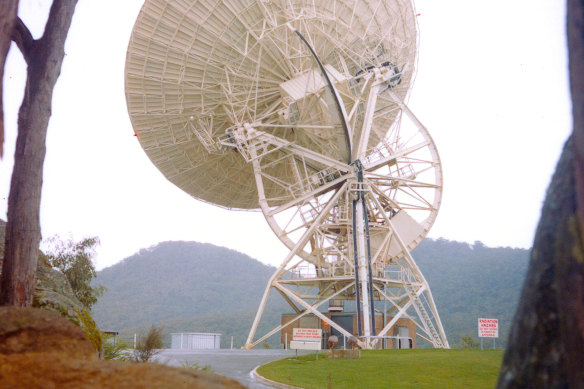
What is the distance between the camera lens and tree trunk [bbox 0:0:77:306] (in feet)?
17.7

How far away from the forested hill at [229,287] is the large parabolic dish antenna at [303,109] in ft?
65.9

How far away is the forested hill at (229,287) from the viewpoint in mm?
54031

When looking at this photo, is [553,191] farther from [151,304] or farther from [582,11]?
[151,304]

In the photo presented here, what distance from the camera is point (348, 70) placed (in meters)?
24.4

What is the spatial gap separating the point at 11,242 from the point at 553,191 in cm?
497

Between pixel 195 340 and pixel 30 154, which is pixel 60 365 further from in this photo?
pixel 195 340

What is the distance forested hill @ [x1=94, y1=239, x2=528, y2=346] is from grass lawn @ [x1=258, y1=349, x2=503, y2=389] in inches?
1155

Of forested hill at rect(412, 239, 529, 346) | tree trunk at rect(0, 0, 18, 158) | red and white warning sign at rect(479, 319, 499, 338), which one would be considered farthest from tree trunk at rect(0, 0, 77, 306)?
forested hill at rect(412, 239, 529, 346)

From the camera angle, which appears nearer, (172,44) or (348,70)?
(172,44)

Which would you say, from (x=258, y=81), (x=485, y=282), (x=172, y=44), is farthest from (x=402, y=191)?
(x=485, y=282)

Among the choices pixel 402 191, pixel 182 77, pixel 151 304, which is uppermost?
pixel 182 77

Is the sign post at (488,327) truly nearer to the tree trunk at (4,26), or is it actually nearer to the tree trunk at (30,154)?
the tree trunk at (30,154)

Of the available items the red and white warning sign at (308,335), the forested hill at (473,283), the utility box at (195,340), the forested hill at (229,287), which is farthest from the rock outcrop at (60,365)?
the forested hill at (473,283)

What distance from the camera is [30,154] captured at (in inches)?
223
